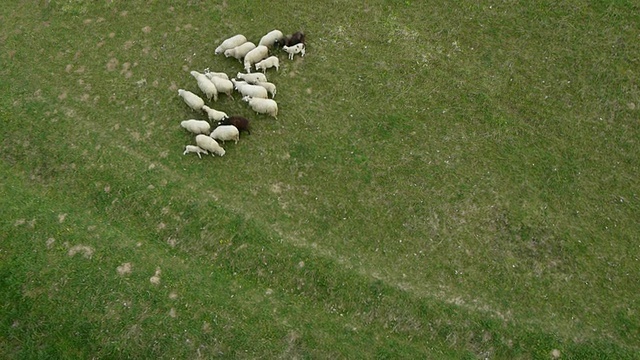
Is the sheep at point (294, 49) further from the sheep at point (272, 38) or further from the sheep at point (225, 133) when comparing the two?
the sheep at point (225, 133)

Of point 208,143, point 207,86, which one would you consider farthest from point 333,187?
point 207,86

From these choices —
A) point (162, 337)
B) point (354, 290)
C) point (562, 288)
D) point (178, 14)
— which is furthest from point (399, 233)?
point (178, 14)

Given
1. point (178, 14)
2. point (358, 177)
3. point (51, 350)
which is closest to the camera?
point (51, 350)

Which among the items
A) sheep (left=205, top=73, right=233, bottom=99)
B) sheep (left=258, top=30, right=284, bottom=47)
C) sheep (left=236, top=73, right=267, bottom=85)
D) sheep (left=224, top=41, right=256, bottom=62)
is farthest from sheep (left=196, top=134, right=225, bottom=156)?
sheep (left=258, top=30, right=284, bottom=47)

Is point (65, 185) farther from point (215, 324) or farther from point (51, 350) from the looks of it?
point (215, 324)

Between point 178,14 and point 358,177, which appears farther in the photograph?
point 178,14

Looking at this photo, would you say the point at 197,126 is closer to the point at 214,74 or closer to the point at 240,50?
the point at 214,74
